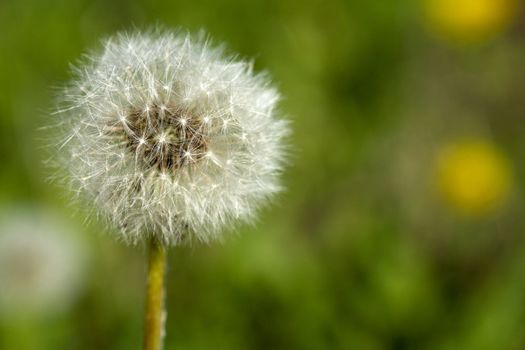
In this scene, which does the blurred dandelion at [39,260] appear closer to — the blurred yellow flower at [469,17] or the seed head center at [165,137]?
the seed head center at [165,137]

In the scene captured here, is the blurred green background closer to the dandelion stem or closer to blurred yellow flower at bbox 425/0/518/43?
blurred yellow flower at bbox 425/0/518/43

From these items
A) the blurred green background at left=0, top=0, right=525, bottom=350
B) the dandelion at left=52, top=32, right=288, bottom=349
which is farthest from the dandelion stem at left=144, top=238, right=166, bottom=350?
the blurred green background at left=0, top=0, right=525, bottom=350

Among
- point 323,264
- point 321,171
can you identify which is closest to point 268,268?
point 323,264

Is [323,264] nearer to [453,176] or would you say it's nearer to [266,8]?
[453,176]

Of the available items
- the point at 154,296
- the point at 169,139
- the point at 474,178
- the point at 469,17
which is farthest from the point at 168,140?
the point at 469,17

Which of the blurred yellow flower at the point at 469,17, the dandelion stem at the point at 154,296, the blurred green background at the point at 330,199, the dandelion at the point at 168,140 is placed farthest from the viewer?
the blurred yellow flower at the point at 469,17

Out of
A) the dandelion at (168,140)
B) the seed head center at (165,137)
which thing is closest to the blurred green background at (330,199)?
the dandelion at (168,140)
